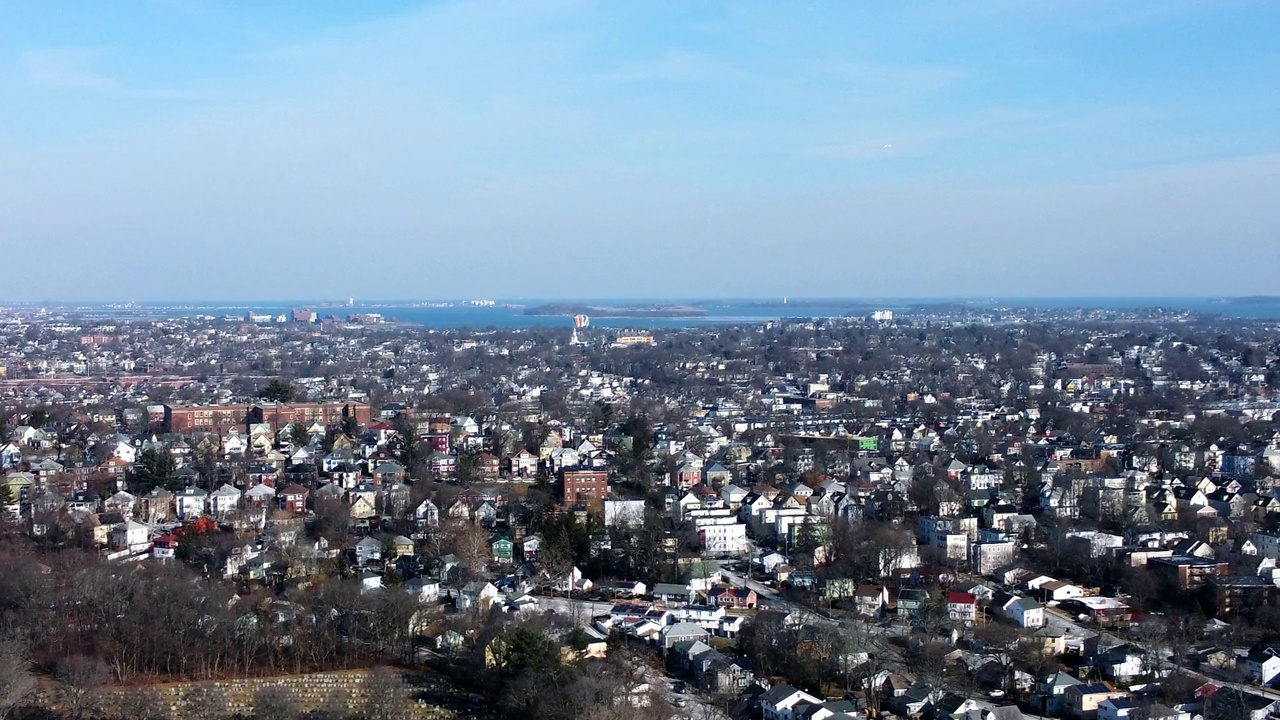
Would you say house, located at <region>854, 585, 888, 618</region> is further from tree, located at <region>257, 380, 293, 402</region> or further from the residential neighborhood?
tree, located at <region>257, 380, 293, 402</region>

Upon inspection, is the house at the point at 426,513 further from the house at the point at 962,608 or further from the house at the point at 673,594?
the house at the point at 962,608

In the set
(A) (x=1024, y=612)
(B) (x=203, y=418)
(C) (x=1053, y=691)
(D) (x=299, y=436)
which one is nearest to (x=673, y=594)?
(A) (x=1024, y=612)

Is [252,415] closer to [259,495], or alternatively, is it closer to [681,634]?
[259,495]

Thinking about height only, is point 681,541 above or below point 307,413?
below

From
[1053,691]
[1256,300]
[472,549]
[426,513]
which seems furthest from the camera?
[1256,300]

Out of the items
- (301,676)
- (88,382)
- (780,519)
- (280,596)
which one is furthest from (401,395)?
(301,676)

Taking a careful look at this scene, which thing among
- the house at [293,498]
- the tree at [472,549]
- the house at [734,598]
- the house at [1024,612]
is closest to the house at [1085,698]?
the house at [1024,612]

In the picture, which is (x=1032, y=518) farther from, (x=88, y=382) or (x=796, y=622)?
(x=88, y=382)
